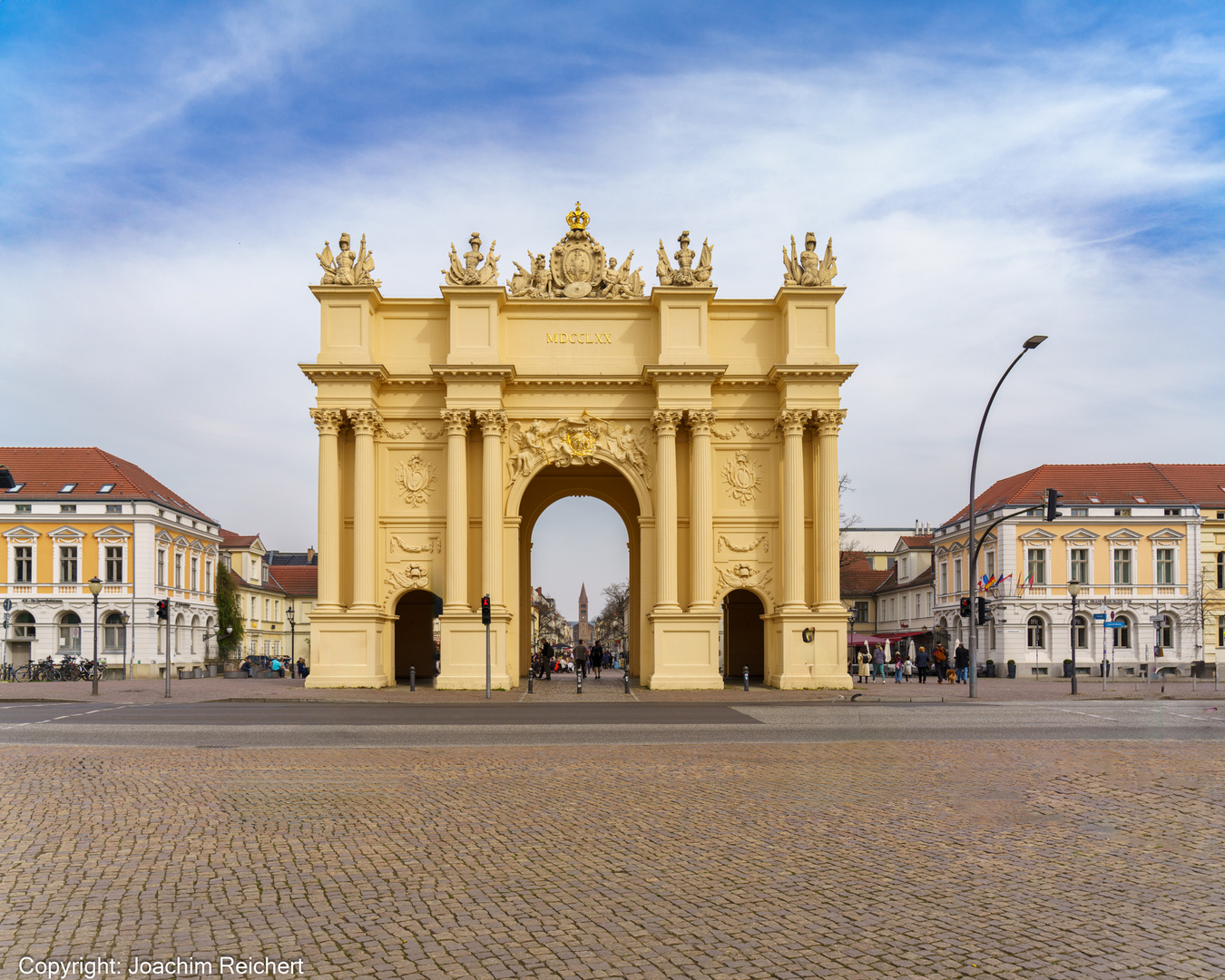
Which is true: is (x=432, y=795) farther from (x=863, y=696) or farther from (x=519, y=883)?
(x=863, y=696)

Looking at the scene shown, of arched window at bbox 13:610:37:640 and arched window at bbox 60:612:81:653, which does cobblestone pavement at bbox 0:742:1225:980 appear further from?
arched window at bbox 13:610:37:640

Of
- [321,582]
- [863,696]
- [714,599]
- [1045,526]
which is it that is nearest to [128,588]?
[321,582]

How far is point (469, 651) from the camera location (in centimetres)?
3681

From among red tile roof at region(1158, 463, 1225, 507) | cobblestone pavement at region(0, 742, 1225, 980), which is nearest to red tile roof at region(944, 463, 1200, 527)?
red tile roof at region(1158, 463, 1225, 507)

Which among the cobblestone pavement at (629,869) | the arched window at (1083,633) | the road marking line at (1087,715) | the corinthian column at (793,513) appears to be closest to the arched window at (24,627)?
the corinthian column at (793,513)

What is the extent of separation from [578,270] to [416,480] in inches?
366

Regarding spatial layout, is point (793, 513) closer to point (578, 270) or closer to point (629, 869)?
point (578, 270)

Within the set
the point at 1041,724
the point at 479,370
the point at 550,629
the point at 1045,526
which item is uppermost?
the point at 479,370

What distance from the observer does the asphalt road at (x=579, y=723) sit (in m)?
18.1

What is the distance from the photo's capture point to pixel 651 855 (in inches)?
347

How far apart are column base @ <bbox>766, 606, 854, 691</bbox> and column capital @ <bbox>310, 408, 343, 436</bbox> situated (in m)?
16.2

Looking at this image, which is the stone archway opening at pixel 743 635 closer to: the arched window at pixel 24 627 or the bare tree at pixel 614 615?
the arched window at pixel 24 627

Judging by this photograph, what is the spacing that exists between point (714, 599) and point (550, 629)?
14839 centimetres

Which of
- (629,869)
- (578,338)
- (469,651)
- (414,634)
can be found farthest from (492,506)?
(629,869)
